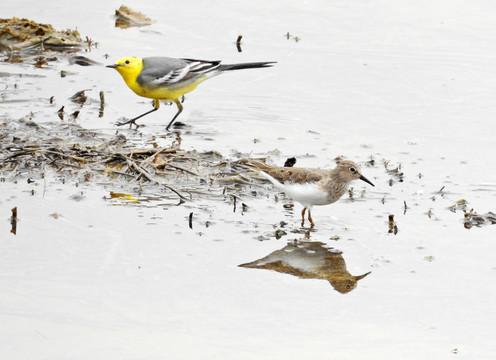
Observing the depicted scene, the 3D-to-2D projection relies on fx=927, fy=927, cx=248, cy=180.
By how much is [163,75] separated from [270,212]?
11.6 ft

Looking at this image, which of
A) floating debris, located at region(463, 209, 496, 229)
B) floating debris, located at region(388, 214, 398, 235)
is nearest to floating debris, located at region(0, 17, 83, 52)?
floating debris, located at region(388, 214, 398, 235)

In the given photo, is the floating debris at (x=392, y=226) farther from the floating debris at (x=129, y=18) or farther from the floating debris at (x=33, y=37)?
the floating debris at (x=129, y=18)

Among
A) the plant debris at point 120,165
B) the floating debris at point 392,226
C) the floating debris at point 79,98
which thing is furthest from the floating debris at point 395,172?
the floating debris at point 79,98

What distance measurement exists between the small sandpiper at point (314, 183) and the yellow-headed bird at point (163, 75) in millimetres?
3105

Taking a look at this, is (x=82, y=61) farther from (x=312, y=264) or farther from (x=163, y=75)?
(x=312, y=264)

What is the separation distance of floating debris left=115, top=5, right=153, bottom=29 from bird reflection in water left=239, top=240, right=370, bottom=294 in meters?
8.27

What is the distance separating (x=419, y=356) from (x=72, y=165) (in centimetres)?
469

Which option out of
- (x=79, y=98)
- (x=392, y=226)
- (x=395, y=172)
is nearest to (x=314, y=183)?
(x=392, y=226)

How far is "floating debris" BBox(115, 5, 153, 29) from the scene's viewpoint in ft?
50.8

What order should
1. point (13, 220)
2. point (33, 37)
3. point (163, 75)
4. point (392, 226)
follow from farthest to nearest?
point (33, 37)
point (163, 75)
point (392, 226)
point (13, 220)

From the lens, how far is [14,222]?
8.09 meters

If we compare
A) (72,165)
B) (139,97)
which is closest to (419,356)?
(72,165)

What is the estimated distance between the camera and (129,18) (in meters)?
15.5

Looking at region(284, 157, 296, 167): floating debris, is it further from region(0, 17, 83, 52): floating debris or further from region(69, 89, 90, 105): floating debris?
region(0, 17, 83, 52): floating debris
